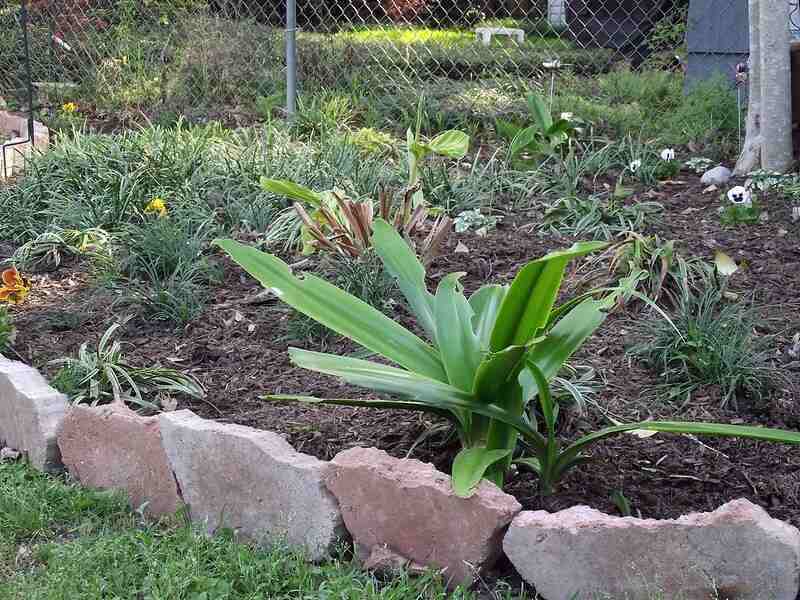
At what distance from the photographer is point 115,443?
333 centimetres

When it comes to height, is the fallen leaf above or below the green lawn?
above

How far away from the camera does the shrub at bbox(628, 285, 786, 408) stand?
3291mm

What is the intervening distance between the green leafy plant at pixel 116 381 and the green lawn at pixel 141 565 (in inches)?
17.5

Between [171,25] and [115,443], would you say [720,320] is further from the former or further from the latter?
[171,25]

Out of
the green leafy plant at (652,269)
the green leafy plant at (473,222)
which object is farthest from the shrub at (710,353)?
the green leafy plant at (473,222)

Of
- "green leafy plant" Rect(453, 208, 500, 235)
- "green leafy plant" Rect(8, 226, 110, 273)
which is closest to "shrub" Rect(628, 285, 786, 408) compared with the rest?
"green leafy plant" Rect(453, 208, 500, 235)

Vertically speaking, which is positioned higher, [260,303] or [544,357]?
[544,357]

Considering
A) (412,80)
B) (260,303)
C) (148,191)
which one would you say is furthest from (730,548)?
(412,80)

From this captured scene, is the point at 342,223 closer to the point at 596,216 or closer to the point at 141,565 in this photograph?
the point at 596,216

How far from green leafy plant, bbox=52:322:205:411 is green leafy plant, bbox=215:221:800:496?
835 millimetres

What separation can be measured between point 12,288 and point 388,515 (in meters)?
2.40

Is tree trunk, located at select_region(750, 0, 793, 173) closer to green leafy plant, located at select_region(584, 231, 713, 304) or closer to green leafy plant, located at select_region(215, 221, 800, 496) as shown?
green leafy plant, located at select_region(584, 231, 713, 304)

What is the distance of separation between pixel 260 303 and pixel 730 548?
2.43 metres

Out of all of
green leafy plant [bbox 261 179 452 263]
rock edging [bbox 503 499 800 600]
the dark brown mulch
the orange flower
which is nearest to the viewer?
rock edging [bbox 503 499 800 600]
